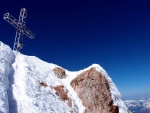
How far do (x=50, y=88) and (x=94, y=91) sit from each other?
9168 mm

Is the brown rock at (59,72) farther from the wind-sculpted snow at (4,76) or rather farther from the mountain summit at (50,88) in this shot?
the wind-sculpted snow at (4,76)

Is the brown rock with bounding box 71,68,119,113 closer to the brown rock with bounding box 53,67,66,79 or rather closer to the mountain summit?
the mountain summit

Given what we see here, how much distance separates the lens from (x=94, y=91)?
40719 mm

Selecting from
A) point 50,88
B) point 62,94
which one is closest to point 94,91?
point 62,94

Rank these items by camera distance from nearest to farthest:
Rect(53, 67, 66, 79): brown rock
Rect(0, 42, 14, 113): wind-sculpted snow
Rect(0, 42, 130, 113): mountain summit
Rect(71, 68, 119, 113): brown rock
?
Rect(0, 42, 14, 113): wind-sculpted snow
Rect(0, 42, 130, 113): mountain summit
Rect(71, 68, 119, 113): brown rock
Rect(53, 67, 66, 79): brown rock

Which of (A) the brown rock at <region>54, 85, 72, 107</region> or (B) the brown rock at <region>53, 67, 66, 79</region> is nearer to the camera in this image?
(A) the brown rock at <region>54, 85, 72, 107</region>

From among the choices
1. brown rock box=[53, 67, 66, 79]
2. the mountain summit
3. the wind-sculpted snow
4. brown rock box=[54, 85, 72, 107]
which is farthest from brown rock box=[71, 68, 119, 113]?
the wind-sculpted snow

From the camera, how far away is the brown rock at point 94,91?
38.7 meters

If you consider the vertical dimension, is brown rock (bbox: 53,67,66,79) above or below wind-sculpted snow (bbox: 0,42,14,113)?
above

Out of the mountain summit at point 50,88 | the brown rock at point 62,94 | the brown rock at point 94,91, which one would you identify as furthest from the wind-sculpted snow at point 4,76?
the brown rock at point 94,91

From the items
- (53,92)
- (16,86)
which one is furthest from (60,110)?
(16,86)

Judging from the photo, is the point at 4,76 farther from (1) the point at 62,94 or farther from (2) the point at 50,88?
(1) the point at 62,94

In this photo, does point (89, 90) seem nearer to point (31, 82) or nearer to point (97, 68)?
point (97, 68)

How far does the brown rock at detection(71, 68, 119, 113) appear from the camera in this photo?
38.7 metres
